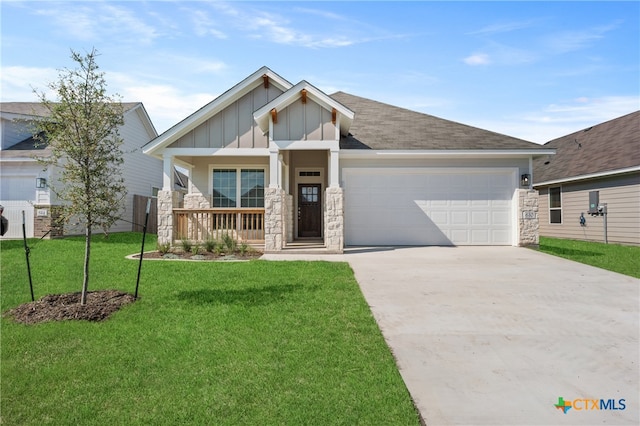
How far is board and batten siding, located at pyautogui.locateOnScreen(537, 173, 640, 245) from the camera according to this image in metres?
13.3

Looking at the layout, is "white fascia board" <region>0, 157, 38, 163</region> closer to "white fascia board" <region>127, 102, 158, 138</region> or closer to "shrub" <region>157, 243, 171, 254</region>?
"white fascia board" <region>127, 102, 158, 138</region>

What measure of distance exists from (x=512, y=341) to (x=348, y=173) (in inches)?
348

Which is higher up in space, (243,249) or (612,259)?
(243,249)

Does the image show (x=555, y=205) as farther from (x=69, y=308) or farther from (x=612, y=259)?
(x=69, y=308)

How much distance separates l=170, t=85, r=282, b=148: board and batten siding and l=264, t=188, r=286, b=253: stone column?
224 cm

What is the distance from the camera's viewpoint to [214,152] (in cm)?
1148

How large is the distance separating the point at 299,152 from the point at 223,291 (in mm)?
8766

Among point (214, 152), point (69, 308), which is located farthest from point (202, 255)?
point (69, 308)

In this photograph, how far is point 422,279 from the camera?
6.88 metres

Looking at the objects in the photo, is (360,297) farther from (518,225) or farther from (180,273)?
(518,225)

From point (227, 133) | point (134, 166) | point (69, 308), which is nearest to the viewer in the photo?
point (69, 308)

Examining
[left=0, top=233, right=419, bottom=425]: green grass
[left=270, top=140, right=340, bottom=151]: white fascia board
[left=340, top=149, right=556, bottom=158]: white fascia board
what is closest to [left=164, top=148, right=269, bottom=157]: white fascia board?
[left=270, top=140, right=340, bottom=151]: white fascia board

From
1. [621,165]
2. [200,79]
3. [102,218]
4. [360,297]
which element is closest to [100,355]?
[102,218]

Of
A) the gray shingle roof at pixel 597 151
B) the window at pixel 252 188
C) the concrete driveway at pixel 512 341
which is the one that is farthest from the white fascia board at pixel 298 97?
the gray shingle roof at pixel 597 151
